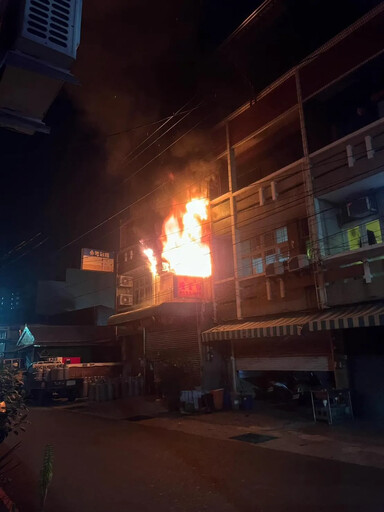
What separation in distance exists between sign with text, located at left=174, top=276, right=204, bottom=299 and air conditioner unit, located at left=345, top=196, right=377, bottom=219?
697 cm

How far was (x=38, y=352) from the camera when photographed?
26734 mm

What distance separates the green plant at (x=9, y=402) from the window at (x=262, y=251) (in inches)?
420

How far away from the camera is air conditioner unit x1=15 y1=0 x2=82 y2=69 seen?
357 cm

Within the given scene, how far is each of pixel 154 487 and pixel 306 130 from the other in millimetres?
12314

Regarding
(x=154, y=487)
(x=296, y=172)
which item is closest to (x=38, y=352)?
(x=296, y=172)

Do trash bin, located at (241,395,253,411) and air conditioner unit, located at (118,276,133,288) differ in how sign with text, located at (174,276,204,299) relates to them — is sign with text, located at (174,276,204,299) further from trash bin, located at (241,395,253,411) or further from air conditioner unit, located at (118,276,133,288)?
air conditioner unit, located at (118,276,133,288)

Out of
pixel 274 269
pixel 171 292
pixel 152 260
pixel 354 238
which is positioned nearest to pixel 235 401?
pixel 274 269

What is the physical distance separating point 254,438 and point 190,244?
9918mm

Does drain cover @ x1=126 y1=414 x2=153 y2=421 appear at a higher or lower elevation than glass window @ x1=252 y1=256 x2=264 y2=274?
lower

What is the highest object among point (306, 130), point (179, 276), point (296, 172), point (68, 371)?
point (306, 130)

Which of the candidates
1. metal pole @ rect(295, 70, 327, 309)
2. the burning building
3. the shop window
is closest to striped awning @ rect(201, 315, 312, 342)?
metal pole @ rect(295, 70, 327, 309)

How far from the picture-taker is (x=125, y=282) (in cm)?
2314

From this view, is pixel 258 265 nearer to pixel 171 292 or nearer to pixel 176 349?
pixel 171 292

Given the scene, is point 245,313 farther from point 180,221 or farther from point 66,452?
point 66,452
